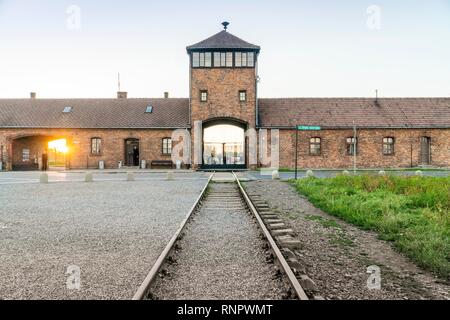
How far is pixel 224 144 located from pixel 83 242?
85.9 ft

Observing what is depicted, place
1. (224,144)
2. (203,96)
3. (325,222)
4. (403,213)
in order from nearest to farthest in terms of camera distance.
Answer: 1. (325,222)
2. (403,213)
3. (203,96)
4. (224,144)

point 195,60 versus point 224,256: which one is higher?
point 195,60

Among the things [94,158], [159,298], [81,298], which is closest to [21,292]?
[81,298]

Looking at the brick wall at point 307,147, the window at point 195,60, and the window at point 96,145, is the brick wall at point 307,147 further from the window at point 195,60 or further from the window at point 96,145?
the window at point 195,60

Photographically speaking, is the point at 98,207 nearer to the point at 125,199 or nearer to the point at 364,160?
the point at 125,199

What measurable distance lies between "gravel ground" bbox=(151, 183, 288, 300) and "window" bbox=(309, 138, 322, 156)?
24.0m

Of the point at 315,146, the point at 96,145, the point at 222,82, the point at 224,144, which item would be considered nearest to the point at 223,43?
the point at 222,82

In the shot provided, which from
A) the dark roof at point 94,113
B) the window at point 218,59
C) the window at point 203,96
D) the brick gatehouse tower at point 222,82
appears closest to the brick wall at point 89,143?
the dark roof at point 94,113

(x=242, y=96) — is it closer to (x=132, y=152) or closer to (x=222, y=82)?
(x=222, y=82)

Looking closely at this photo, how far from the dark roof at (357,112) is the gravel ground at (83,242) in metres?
21.5

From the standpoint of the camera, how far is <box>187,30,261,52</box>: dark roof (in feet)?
95.1

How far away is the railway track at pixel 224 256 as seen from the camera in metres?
4.06

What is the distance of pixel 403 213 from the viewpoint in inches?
328
